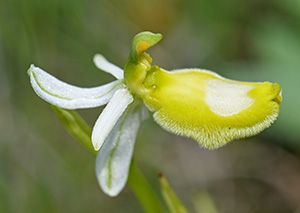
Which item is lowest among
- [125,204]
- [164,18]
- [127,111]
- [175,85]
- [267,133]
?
[125,204]

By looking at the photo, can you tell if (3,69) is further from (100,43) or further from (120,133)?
(120,133)

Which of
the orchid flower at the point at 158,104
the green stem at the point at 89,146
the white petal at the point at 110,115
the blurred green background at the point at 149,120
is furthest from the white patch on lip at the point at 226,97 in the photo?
the blurred green background at the point at 149,120

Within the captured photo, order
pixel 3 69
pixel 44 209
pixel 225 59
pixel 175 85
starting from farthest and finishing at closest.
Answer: pixel 225 59 → pixel 3 69 → pixel 44 209 → pixel 175 85

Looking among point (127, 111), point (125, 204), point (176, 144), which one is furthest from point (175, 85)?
point (176, 144)

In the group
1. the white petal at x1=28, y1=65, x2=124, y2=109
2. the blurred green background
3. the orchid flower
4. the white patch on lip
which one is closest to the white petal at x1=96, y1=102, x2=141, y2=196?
the orchid flower

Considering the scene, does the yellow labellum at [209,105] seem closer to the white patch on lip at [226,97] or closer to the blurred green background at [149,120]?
the white patch on lip at [226,97]

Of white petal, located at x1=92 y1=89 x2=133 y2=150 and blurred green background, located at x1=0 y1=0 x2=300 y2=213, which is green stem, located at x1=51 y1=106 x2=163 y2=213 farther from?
blurred green background, located at x1=0 y1=0 x2=300 y2=213

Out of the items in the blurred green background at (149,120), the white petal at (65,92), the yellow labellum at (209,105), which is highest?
the yellow labellum at (209,105)

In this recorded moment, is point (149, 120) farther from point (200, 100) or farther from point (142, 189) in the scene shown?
point (200, 100)

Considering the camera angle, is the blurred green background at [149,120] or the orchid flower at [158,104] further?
the blurred green background at [149,120]
